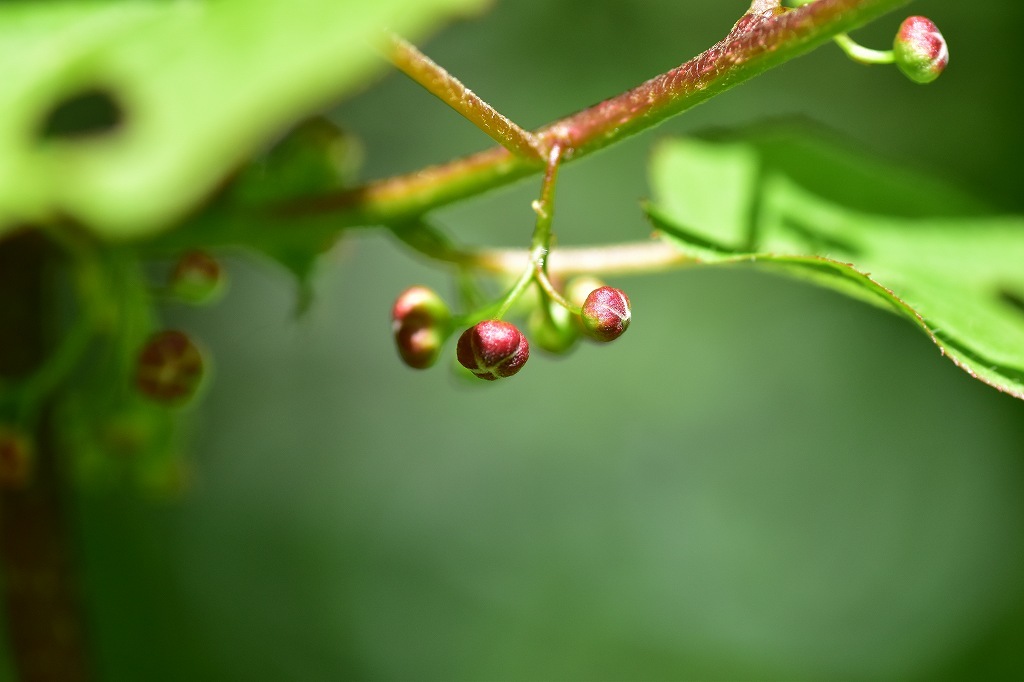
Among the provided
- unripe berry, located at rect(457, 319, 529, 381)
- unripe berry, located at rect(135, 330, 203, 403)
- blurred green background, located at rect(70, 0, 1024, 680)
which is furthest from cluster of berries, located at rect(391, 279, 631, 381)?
blurred green background, located at rect(70, 0, 1024, 680)

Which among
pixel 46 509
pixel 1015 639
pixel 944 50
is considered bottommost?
pixel 46 509

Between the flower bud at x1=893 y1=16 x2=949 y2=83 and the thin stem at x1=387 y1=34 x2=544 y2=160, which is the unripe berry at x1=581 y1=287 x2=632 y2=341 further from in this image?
the flower bud at x1=893 y1=16 x2=949 y2=83

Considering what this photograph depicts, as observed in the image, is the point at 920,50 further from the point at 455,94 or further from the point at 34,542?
the point at 34,542

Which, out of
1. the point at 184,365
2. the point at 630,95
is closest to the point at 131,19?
the point at 630,95

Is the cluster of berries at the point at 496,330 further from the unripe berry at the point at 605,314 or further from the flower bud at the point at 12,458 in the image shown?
the flower bud at the point at 12,458

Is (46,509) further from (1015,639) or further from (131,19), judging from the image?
(1015,639)

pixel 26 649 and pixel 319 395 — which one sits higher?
pixel 319 395

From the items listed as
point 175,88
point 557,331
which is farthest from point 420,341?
point 175,88
